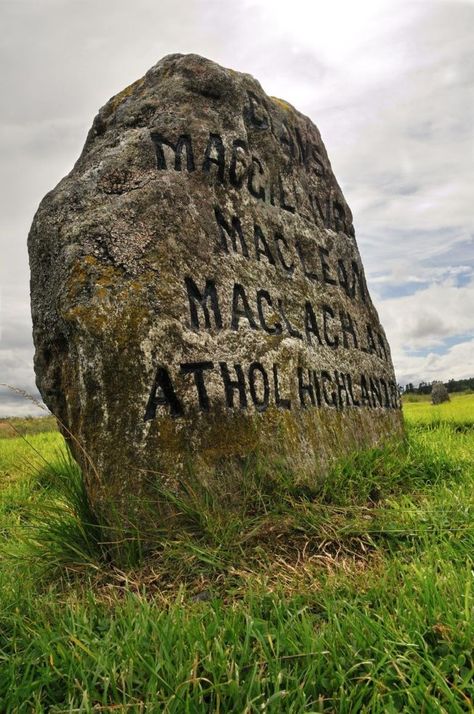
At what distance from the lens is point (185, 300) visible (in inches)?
141

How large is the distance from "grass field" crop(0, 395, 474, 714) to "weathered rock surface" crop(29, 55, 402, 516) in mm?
347

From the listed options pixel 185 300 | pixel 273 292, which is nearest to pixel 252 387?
pixel 185 300

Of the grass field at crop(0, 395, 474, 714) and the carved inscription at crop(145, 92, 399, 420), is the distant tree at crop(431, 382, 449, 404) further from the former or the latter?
the grass field at crop(0, 395, 474, 714)

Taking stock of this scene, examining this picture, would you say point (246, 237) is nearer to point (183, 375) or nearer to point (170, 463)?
point (183, 375)

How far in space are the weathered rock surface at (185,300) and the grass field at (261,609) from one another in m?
0.35

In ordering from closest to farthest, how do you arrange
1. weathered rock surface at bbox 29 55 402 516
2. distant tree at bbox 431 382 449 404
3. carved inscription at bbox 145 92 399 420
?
weathered rock surface at bbox 29 55 402 516, carved inscription at bbox 145 92 399 420, distant tree at bbox 431 382 449 404

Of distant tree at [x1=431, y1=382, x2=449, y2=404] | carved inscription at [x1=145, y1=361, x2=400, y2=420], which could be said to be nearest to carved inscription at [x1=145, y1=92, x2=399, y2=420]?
carved inscription at [x1=145, y1=361, x2=400, y2=420]

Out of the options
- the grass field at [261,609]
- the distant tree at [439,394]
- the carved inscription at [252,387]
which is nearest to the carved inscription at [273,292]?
the carved inscription at [252,387]

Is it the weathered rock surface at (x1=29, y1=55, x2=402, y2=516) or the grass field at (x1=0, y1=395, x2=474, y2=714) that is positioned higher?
the weathered rock surface at (x1=29, y1=55, x2=402, y2=516)

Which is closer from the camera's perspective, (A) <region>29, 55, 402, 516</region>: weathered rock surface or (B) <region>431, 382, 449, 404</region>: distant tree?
(A) <region>29, 55, 402, 516</region>: weathered rock surface

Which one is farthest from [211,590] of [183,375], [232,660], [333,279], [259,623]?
[333,279]

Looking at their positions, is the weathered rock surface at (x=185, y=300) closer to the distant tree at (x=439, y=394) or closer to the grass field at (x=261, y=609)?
the grass field at (x=261, y=609)

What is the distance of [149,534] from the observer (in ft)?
10.4

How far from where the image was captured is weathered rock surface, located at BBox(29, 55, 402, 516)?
3.29 meters
